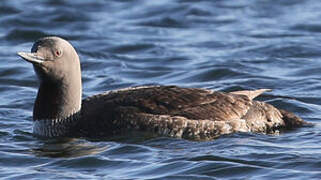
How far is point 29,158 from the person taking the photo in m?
11.3

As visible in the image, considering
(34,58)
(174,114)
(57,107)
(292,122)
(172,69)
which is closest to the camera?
(34,58)

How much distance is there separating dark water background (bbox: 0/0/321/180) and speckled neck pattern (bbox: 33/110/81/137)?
0.38ft

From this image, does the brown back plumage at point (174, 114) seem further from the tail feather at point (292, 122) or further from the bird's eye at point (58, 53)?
the bird's eye at point (58, 53)

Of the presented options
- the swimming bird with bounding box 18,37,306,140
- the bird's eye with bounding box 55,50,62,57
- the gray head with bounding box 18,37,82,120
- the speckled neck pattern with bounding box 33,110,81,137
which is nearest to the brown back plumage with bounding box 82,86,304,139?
the swimming bird with bounding box 18,37,306,140

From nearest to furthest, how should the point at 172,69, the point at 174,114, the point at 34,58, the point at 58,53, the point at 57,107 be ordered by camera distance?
1. the point at 34,58
2. the point at 58,53
3. the point at 174,114
4. the point at 57,107
5. the point at 172,69

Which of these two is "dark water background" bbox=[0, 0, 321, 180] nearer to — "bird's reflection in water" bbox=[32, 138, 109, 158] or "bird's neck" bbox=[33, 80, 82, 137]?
"bird's reflection in water" bbox=[32, 138, 109, 158]

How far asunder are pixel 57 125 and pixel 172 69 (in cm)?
498

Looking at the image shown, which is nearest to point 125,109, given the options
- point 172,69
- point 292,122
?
point 292,122

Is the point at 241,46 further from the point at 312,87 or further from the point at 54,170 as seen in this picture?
the point at 54,170

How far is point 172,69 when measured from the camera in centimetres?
1669

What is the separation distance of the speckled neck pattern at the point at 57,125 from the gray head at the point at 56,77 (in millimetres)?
37

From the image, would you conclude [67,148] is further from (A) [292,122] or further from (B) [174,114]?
(A) [292,122]

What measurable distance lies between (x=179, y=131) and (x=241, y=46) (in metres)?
6.64

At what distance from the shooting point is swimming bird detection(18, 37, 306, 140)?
11680 mm
